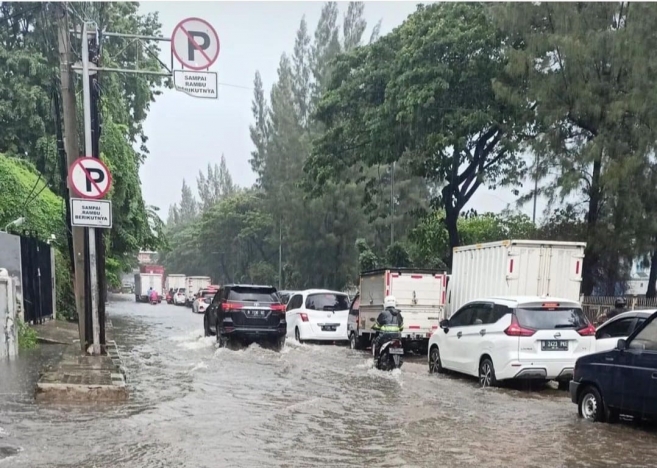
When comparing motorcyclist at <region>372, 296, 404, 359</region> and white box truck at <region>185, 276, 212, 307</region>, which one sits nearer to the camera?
motorcyclist at <region>372, 296, 404, 359</region>

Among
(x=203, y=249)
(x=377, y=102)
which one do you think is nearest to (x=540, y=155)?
(x=377, y=102)

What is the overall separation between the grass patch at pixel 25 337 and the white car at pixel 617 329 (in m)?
11.5

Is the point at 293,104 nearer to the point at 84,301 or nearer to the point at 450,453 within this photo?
the point at 84,301

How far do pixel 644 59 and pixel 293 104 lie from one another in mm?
39291

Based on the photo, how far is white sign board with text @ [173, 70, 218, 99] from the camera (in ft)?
34.7

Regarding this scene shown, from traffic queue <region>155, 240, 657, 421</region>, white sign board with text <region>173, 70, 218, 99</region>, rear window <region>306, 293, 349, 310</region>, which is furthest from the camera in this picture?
rear window <region>306, 293, 349, 310</region>

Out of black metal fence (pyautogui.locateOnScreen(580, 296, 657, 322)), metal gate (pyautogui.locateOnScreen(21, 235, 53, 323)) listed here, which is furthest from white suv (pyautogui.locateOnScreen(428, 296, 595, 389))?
metal gate (pyautogui.locateOnScreen(21, 235, 53, 323))

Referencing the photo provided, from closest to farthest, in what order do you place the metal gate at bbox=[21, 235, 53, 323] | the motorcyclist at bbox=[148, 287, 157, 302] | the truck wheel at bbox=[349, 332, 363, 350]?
the metal gate at bbox=[21, 235, 53, 323] → the truck wheel at bbox=[349, 332, 363, 350] → the motorcyclist at bbox=[148, 287, 157, 302]

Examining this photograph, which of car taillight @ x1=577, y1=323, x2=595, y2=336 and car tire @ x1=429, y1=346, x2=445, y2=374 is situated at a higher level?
car taillight @ x1=577, y1=323, x2=595, y2=336

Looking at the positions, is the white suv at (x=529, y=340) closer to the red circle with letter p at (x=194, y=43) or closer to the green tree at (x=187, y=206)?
the red circle with letter p at (x=194, y=43)

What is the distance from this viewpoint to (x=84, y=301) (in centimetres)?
1227

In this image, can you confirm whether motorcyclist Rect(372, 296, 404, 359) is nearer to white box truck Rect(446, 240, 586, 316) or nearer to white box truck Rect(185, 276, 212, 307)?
white box truck Rect(446, 240, 586, 316)

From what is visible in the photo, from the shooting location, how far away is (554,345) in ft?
37.2

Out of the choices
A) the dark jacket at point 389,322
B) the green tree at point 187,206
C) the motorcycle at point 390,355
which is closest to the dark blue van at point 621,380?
the motorcycle at point 390,355
